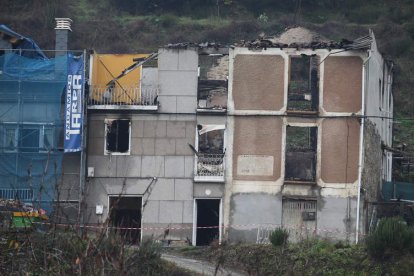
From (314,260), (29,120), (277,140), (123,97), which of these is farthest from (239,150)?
(29,120)

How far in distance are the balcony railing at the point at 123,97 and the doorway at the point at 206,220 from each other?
4200 mm

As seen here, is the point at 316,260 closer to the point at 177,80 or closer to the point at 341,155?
the point at 341,155

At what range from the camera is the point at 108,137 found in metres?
33.5

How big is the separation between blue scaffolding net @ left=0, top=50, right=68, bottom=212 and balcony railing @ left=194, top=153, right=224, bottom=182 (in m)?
5.19

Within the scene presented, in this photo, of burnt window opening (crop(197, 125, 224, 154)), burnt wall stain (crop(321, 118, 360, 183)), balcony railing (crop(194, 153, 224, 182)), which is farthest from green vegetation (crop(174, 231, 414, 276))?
burnt window opening (crop(197, 125, 224, 154))

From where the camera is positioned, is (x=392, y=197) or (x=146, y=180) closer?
(x=146, y=180)

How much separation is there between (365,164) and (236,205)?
522 cm

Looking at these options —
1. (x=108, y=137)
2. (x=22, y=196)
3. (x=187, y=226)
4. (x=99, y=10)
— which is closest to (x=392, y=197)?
(x=187, y=226)

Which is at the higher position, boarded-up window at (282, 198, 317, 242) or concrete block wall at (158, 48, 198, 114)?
concrete block wall at (158, 48, 198, 114)

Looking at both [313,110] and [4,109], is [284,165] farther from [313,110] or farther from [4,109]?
[4,109]

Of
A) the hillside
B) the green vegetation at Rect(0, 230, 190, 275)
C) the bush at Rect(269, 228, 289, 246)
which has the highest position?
the hillside

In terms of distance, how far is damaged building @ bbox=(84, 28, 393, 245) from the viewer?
32.7 metres

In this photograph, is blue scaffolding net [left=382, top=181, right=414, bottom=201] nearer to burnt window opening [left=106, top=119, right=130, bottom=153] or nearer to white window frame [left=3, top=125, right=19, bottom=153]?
burnt window opening [left=106, top=119, right=130, bottom=153]

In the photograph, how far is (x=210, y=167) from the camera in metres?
33.1
